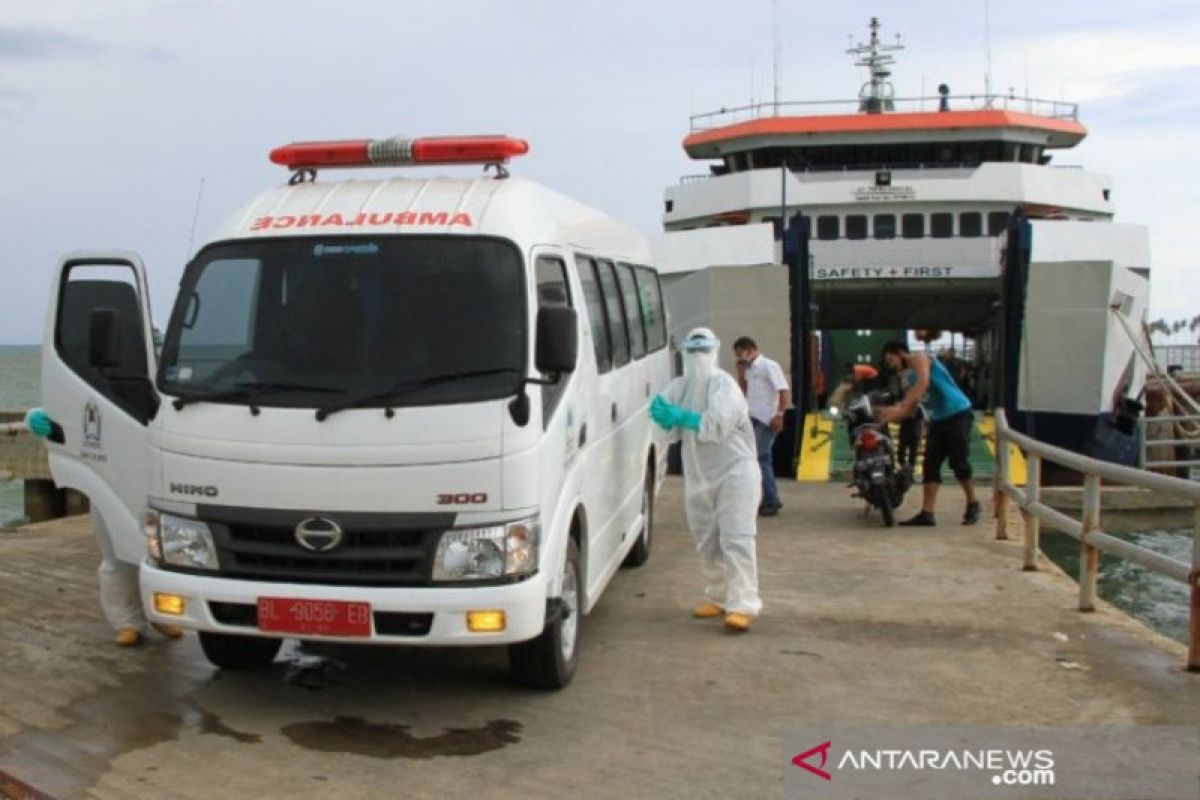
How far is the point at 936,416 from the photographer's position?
378 inches

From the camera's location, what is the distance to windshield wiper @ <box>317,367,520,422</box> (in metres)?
4.70

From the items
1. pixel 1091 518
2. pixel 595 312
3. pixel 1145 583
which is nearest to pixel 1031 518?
pixel 1091 518

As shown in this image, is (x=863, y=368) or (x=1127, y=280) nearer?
(x=863, y=368)

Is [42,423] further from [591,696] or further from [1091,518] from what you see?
[1091,518]

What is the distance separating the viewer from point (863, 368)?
1012 cm

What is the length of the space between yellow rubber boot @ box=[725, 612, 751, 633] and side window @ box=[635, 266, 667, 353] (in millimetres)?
2489

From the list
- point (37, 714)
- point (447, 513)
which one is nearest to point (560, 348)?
point (447, 513)

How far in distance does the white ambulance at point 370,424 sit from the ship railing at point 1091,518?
2764 millimetres

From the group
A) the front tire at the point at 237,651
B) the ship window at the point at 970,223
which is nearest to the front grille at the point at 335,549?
the front tire at the point at 237,651

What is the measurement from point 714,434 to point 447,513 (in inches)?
80.5

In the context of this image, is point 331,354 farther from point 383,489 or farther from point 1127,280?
point 1127,280

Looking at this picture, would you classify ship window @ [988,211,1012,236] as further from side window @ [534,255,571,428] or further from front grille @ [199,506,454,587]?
front grille @ [199,506,454,587]

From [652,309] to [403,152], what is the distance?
11.6 ft

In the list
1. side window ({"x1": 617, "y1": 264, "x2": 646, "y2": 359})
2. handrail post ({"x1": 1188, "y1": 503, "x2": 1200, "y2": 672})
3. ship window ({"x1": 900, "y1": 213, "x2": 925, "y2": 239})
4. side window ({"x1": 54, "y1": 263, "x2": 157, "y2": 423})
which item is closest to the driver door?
side window ({"x1": 54, "y1": 263, "x2": 157, "y2": 423})
